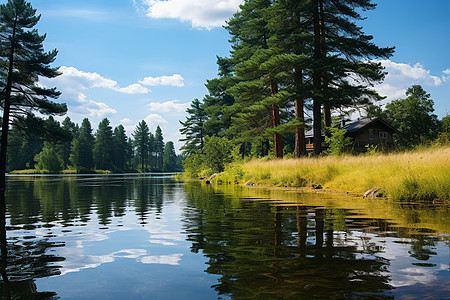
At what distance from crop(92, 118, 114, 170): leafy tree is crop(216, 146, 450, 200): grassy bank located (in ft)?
306

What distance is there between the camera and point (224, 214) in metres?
8.46

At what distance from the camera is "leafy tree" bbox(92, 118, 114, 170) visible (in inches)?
4225

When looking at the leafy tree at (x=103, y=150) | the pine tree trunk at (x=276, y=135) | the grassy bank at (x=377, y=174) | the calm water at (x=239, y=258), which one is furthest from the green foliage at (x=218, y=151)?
the leafy tree at (x=103, y=150)

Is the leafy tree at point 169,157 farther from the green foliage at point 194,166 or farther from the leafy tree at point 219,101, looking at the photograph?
the green foliage at point 194,166

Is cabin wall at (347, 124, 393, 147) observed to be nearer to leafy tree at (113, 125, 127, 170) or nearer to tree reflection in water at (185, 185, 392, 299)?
tree reflection in water at (185, 185, 392, 299)

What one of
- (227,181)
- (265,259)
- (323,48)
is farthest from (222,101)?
(265,259)

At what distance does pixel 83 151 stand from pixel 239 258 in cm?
10686

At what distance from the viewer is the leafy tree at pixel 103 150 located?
107312mm

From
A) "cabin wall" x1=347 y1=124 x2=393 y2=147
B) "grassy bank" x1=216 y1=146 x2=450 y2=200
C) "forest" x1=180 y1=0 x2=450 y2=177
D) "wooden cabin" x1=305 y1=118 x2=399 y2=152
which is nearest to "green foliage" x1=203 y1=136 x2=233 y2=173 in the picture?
"forest" x1=180 y1=0 x2=450 y2=177

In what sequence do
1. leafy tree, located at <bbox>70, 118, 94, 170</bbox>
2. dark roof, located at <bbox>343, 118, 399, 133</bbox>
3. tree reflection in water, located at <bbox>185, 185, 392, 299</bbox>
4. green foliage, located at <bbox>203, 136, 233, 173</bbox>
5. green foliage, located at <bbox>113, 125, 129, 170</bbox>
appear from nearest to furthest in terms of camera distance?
tree reflection in water, located at <bbox>185, 185, 392, 299</bbox>
green foliage, located at <bbox>203, 136, 233, 173</bbox>
dark roof, located at <bbox>343, 118, 399, 133</bbox>
leafy tree, located at <bbox>70, 118, 94, 170</bbox>
green foliage, located at <bbox>113, 125, 129, 170</bbox>

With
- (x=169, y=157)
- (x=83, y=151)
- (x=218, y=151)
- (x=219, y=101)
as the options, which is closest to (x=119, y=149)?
(x=83, y=151)

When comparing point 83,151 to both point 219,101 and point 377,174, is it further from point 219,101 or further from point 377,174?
point 377,174

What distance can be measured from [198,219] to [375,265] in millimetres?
4744

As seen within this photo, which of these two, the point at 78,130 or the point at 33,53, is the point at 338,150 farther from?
the point at 78,130
